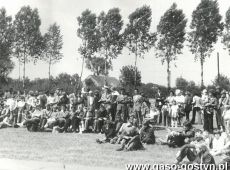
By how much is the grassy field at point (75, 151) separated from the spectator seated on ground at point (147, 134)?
0.46m

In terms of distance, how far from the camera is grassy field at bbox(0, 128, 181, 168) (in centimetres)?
1023

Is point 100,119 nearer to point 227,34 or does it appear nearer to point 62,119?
point 62,119

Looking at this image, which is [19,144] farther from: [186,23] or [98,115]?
[186,23]

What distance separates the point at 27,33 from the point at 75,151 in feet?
120

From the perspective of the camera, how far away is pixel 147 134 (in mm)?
13398

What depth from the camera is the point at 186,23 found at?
4222 centimetres

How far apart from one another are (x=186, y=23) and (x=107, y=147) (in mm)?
31961

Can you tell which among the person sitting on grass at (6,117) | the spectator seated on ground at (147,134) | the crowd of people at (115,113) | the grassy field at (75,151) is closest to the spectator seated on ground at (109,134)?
the crowd of people at (115,113)

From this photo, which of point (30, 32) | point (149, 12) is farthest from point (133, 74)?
point (30, 32)

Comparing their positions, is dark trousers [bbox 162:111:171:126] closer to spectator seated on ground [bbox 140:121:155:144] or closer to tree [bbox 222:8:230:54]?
spectator seated on ground [bbox 140:121:155:144]

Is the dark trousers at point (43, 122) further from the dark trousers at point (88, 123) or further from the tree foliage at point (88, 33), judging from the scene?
the tree foliage at point (88, 33)

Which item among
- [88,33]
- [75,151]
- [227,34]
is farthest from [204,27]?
[75,151]

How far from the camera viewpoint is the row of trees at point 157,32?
127 ft

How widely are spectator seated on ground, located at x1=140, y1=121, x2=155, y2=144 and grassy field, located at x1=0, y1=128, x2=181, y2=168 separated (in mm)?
461
